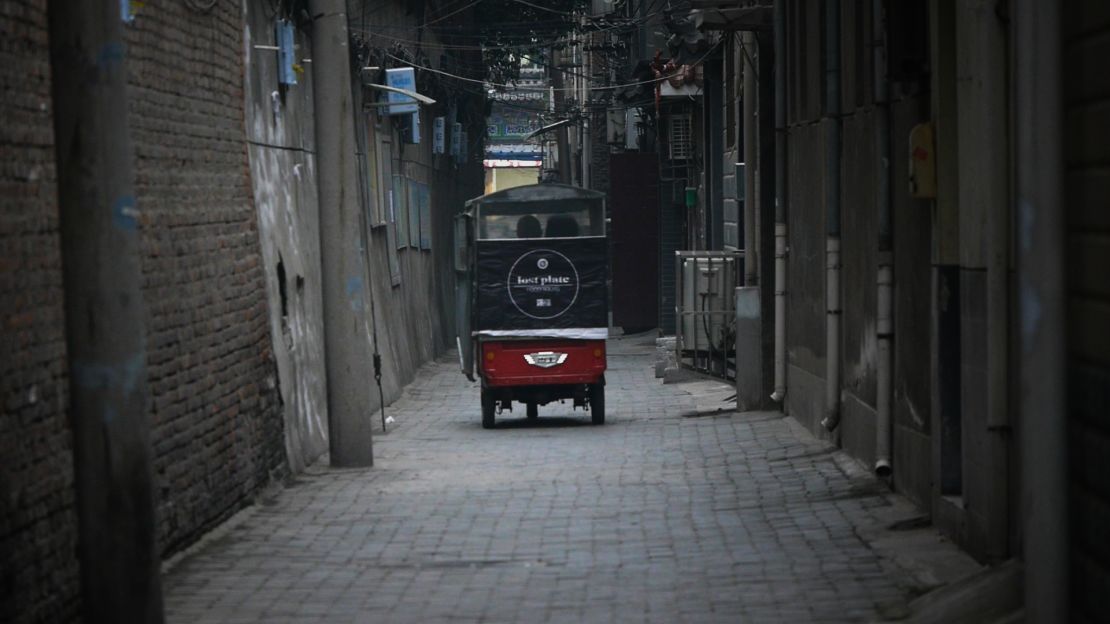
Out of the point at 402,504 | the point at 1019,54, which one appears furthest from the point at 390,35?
the point at 1019,54

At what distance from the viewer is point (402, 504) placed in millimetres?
13148

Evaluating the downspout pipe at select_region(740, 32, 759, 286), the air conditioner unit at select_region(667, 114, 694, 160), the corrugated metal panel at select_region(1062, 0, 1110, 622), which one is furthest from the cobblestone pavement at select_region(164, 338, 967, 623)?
the air conditioner unit at select_region(667, 114, 694, 160)

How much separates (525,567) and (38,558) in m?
3.28

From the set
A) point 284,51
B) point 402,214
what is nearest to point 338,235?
point 284,51

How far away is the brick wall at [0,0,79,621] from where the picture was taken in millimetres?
7418

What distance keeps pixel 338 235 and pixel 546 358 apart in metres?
6.12

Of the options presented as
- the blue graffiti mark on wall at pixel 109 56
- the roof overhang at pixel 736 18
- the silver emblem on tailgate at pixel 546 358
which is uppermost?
the roof overhang at pixel 736 18

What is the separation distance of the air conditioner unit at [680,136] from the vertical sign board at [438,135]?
16.6 ft

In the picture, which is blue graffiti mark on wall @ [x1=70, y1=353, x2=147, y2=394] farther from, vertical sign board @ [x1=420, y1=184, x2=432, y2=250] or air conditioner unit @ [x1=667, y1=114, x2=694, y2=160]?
air conditioner unit @ [x1=667, y1=114, x2=694, y2=160]

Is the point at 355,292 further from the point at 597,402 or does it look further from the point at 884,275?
the point at 597,402

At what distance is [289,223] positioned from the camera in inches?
Result: 640

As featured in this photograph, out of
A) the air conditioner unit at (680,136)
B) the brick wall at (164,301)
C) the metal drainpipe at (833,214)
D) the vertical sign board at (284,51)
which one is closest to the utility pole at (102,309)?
the brick wall at (164,301)

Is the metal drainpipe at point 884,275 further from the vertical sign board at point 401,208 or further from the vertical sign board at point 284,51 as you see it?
the vertical sign board at point 401,208

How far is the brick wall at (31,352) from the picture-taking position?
7.42 m
